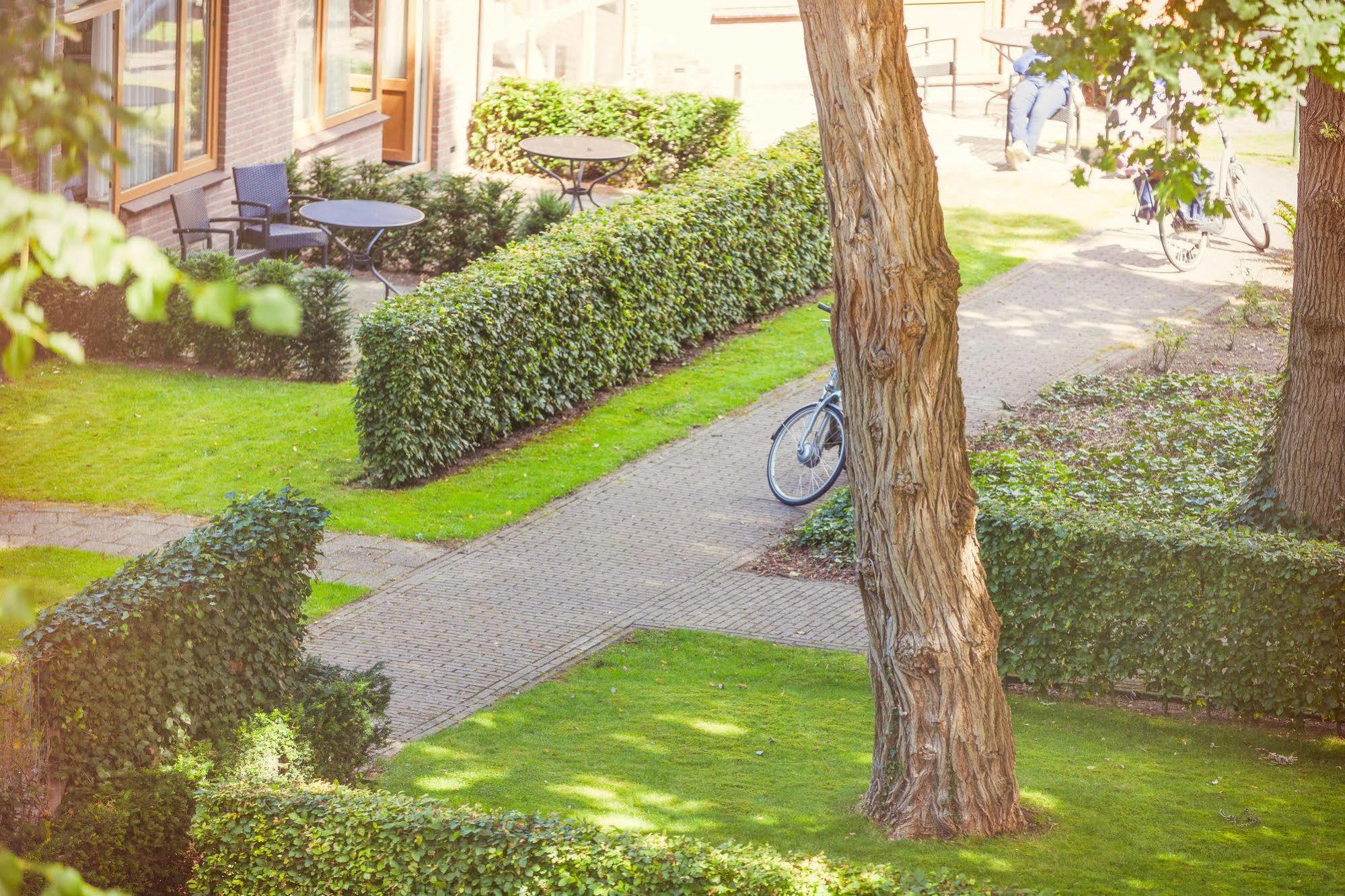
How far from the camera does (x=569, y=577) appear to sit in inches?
415

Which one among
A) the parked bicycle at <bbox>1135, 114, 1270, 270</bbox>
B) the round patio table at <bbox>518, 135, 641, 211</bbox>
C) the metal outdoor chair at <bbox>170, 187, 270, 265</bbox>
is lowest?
the metal outdoor chair at <bbox>170, 187, 270, 265</bbox>

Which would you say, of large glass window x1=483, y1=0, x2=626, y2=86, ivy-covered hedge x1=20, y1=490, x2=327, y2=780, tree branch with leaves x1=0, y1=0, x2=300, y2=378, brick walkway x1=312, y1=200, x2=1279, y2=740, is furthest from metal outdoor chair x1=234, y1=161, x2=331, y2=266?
tree branch with leaves x1=0, y1=0, x2=300, y2=378

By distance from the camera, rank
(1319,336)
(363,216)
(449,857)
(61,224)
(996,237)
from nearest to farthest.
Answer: (61,224) < (449,857) < (1319,336) < (363,216) < (996,237)

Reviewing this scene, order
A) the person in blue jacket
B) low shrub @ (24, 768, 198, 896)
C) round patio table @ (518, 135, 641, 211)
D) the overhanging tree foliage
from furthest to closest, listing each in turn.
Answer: the person in blue jacket, round patio table @ (518, 135, 641, 211), low shrub @ (24, 768, 198, 896), the overhanging tree foliage

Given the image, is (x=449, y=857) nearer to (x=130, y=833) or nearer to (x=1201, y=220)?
(x=130, y=833)

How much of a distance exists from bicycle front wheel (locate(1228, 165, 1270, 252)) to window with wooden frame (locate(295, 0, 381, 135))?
11332mm

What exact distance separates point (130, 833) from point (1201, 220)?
53.5ft

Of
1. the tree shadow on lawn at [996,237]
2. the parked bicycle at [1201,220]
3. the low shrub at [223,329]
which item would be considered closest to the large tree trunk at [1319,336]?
the low shrub at [223,329]

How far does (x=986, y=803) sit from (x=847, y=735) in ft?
4.93

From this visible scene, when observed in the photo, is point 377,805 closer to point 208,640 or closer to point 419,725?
point 208,640

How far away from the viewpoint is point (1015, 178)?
74.1 ft

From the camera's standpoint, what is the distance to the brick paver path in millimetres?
9117

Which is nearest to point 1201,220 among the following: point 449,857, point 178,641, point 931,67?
point 931,67

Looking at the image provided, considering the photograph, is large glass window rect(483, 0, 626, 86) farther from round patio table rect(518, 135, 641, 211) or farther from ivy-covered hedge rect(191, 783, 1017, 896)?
ivy-covered hedge rect(191, 783, 1017, 896)
